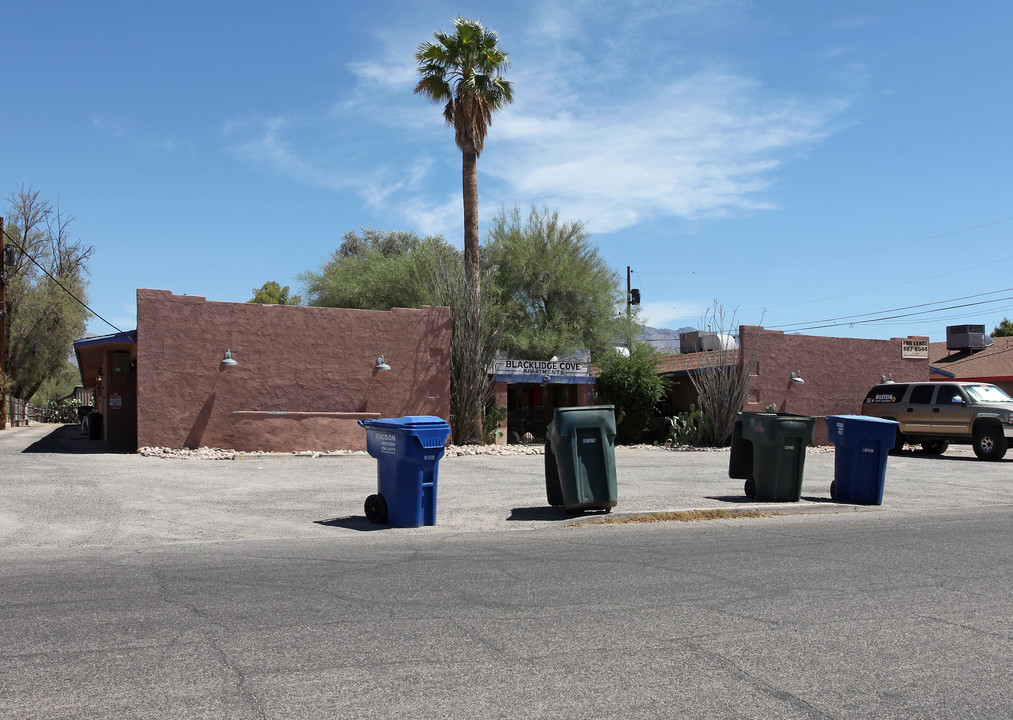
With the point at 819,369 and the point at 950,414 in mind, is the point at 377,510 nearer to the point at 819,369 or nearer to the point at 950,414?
the point at 950,414

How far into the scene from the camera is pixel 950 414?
920 inches

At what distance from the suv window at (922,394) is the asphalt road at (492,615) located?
543 inches

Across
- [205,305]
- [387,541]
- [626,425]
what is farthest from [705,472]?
[205,305]

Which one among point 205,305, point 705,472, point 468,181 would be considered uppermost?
point 468,181

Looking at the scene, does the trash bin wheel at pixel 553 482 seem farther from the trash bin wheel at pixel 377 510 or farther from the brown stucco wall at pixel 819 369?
the brown stucco wall at pixel 819 369

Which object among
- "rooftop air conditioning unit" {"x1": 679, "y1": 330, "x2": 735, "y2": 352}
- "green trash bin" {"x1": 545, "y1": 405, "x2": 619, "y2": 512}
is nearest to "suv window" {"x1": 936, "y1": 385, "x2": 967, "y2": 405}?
"rooftop air conditioning unit" {"x1": 679, "y1": 330, "x2": 735, "y2": 352}

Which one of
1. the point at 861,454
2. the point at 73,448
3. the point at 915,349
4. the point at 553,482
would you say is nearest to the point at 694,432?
the point at 915,349

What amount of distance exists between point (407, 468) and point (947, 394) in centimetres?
1880

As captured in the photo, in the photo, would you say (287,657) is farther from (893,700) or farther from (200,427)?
(200,427)

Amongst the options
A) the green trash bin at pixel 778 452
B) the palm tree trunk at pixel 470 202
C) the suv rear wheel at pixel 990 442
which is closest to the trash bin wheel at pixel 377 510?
the green trash bin at pixel 778 452

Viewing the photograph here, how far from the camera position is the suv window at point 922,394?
24141mm

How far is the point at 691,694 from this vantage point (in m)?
4.38

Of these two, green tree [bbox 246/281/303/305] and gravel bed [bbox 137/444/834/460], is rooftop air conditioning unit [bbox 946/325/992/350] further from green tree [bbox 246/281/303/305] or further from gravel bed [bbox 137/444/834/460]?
green tree [bbox 246/281/303/305]

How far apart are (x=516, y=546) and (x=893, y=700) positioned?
4934 mm
